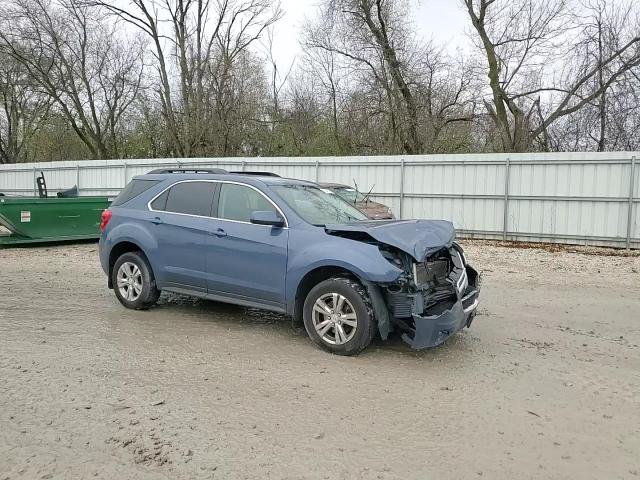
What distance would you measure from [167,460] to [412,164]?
1319 cm

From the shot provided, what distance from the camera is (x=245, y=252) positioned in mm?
5363

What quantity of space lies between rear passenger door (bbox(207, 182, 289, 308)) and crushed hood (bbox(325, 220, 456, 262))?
0.65 m

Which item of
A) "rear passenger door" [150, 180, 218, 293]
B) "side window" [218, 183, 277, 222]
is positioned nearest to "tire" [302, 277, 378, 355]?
"side window" [218, 183, 277, 222]

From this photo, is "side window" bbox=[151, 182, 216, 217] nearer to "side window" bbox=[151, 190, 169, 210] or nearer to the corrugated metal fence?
"side window" bbox=[151, 190, 169, 210]

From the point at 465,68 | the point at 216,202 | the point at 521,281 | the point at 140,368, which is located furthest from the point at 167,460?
the point at 465,68

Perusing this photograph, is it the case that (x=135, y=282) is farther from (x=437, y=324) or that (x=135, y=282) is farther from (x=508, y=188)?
(x=508, y=188)

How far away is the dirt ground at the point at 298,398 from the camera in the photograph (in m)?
2.99

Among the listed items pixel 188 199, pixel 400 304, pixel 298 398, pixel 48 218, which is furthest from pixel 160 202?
pixel 48 218

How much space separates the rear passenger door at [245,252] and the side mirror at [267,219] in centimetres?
7

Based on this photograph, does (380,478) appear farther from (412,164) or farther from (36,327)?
(412,164)

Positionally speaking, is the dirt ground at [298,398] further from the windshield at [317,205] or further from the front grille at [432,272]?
the windshield at [317,205]

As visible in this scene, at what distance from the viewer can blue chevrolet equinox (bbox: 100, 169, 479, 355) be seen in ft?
15.1

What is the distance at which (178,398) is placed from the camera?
12.5 feet

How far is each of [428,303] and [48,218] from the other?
1104cm
